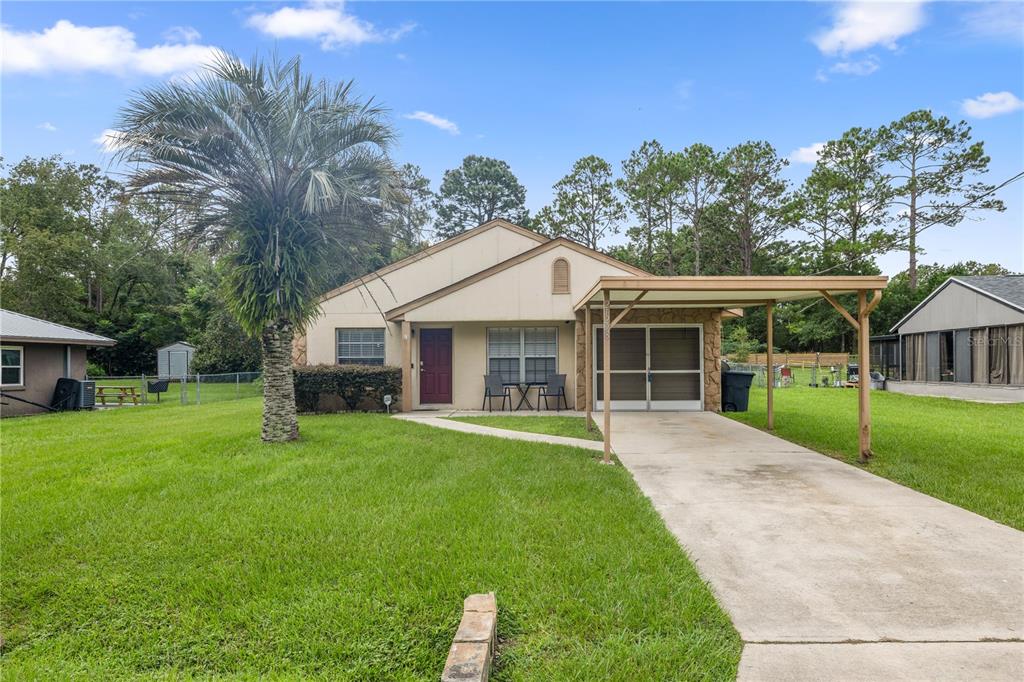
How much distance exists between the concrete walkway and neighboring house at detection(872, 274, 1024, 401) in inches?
495

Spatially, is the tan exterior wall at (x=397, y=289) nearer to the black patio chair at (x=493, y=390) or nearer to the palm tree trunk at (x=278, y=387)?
the black patio chair at (x=493, y=390)

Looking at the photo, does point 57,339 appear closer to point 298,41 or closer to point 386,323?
point 386,323

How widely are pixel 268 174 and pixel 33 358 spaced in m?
10.7

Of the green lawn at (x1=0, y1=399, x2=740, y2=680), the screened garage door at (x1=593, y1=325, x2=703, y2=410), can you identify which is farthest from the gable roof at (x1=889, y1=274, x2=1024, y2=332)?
the green lawn at (x1=0, y1=399, x2=740, y2=680)

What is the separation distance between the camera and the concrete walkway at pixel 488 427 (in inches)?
320

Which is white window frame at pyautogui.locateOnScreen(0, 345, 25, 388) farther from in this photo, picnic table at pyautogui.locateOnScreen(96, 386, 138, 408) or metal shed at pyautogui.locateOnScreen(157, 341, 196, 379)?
metal shed at pyautogui.locateOnScreen(157, 341, 196, 379)

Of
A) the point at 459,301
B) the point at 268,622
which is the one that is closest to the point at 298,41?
the point at 459,301

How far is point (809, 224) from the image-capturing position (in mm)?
34000

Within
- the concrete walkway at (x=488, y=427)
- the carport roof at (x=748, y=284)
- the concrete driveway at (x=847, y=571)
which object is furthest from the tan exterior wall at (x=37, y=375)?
the concrete driveway at (x=847, y=571)

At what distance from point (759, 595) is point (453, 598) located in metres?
1.87

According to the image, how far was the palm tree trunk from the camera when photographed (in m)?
7.98

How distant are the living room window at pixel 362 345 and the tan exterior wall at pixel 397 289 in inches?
6.1

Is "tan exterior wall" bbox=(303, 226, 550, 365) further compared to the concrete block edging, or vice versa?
"tan exterior wall" bbox=(303, 226, 550, 365)

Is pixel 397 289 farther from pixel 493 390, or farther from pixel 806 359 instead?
pixel 806 359
